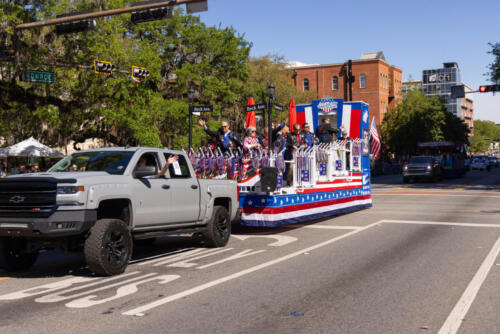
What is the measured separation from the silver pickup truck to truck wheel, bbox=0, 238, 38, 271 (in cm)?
1

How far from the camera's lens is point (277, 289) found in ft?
23.9

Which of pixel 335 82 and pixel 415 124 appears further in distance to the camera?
pixel 335 82

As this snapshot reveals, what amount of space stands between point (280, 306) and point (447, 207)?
566 inches

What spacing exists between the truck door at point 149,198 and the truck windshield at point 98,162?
24 cm

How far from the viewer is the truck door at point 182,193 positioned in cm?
955

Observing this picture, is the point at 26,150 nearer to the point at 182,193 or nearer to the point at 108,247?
the point at 182,193

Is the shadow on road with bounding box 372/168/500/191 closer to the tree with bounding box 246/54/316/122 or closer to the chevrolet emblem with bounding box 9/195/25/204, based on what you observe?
the tree with bounding box 246/54/316/122

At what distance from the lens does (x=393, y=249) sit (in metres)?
10.6

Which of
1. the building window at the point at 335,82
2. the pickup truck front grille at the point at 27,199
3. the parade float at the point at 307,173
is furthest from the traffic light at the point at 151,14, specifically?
the building window at the point at 335,82

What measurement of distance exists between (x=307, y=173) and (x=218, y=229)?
4061 millimetres

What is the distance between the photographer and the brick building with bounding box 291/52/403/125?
285ft

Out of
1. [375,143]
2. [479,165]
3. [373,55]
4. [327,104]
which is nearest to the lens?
[327,104]

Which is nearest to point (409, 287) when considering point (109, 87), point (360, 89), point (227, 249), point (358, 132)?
point (227, 249)

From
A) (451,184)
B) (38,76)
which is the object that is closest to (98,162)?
(38,76)
